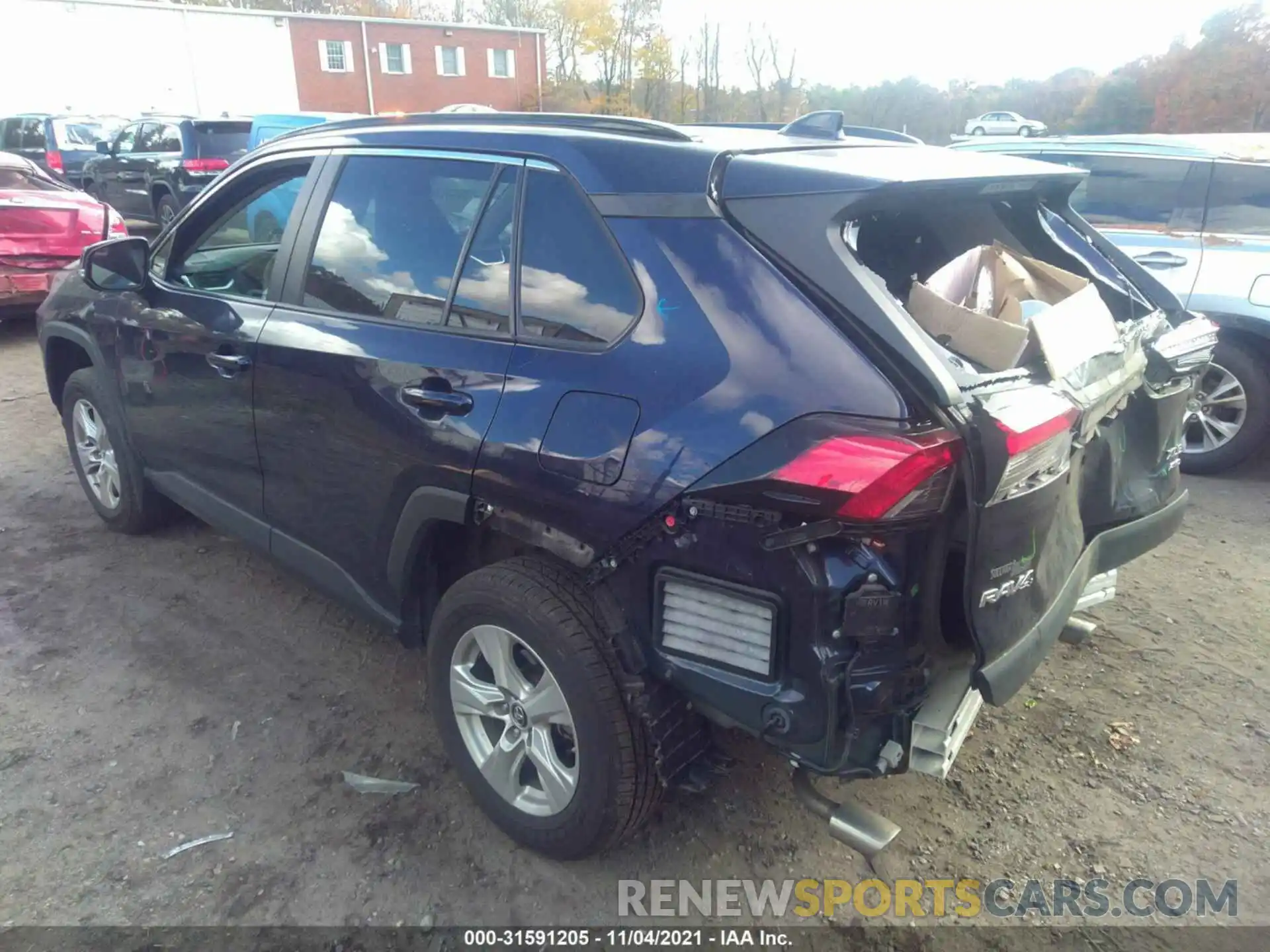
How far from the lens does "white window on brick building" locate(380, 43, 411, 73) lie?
136ft

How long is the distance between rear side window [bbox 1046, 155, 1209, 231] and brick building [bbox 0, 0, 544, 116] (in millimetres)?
30709

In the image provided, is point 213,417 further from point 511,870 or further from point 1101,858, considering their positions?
point 1101,858

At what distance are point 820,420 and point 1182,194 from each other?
4912 millimetres

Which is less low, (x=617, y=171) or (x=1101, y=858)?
(x=617, y=171)

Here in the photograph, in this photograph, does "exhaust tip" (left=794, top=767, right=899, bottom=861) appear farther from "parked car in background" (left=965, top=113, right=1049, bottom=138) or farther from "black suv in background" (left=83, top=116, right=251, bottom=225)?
"parked car in background" (left=965, top=113, right=1049, bottom=138)

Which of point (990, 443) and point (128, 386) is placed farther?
point (128, 386)

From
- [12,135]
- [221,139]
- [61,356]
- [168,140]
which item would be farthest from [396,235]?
[12,135]

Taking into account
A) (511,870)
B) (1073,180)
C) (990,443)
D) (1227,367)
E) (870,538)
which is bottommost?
(511,870)

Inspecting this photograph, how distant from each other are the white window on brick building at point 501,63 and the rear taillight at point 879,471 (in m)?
47.1

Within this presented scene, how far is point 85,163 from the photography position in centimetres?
1577

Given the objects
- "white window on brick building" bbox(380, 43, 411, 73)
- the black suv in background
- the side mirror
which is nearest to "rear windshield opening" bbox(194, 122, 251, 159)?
the black suv in background

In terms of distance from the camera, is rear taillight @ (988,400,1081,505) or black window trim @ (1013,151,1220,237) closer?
rear taillight @ (988,400,1081,505)

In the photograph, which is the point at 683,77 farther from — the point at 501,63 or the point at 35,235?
the point at 35,235

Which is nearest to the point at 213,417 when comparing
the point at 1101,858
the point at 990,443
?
the point at 990,443
